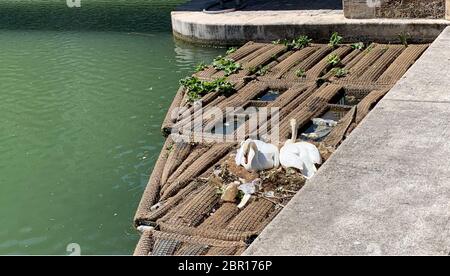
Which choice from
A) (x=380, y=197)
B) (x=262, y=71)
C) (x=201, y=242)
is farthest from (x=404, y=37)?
(x=380, y=197)

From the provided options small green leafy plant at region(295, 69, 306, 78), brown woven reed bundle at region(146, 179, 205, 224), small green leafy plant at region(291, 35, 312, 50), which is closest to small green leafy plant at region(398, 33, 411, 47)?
small green leafy plant at region(291, 35, 312, 50)

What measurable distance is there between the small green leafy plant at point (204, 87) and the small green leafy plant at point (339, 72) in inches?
58.0

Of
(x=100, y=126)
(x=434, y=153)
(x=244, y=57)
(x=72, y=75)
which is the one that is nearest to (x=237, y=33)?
(x=244, y=57)

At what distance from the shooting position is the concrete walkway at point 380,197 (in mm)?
3648

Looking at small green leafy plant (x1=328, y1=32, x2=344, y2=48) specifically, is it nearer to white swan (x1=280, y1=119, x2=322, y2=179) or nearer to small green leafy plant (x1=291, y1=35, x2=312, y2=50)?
small green leafy plant (x1=291, y1=35, x2=312, y2=50)

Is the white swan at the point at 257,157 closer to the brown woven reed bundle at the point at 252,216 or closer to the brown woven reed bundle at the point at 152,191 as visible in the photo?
the brown woven reed bundle at the point at 252,216

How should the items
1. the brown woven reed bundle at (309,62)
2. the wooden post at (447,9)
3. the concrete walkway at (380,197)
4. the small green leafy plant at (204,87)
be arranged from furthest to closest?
the wooden post at (447,9)
the brown woven reed bundle at (309,62)
the small green leafy plant at (204,87)
the concrete walkway at (380,197)

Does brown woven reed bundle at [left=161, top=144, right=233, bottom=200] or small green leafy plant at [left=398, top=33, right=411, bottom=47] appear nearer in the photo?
brown woven reed bundle at [left=161, top=144, right=233, bottom=200]

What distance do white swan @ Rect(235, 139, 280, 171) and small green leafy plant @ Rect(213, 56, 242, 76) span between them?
4125 millimetres

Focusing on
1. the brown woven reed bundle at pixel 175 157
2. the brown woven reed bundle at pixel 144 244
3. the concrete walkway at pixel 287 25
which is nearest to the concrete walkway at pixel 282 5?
the concrete walkway at pixel 287 25

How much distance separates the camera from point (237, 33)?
12.9m

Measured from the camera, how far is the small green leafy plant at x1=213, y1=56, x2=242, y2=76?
1060cm
